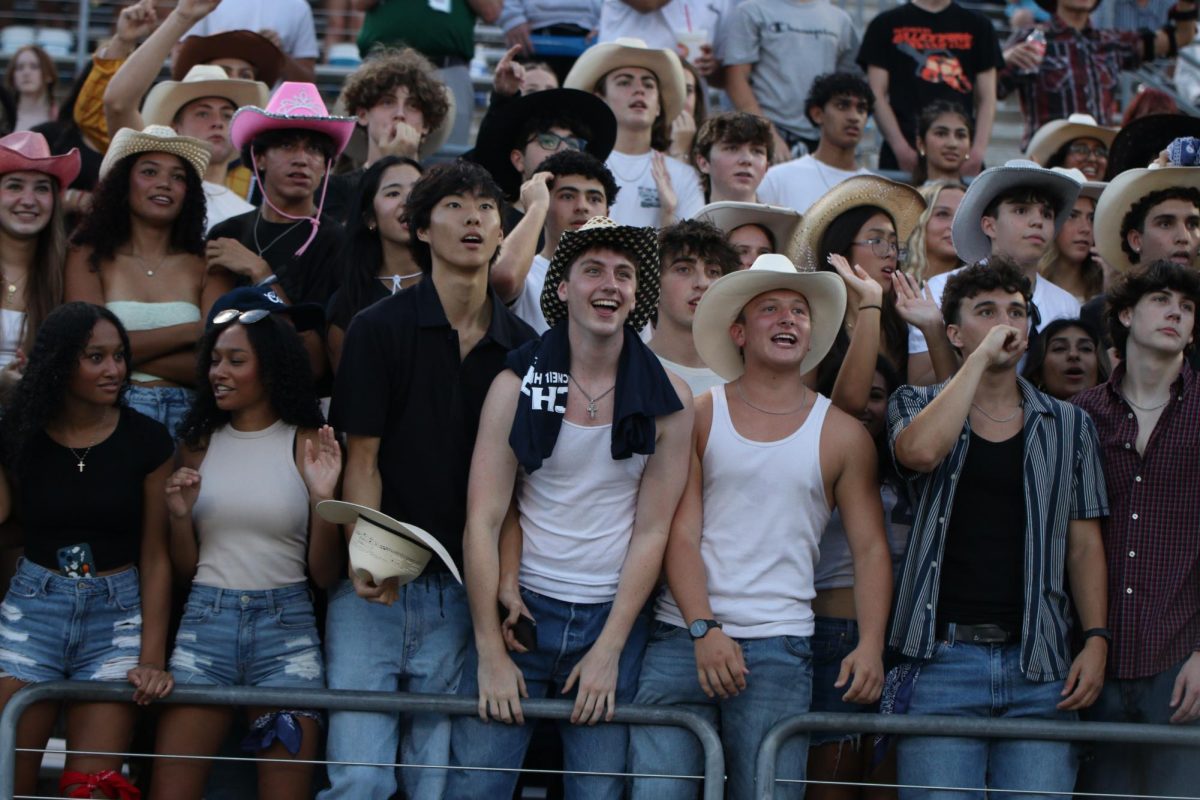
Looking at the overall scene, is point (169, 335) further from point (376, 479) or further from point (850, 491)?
point (850, 491)

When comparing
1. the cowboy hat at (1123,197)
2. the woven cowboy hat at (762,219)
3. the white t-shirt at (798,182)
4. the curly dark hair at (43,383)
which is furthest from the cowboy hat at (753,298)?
the white t-shirt at (798,182)

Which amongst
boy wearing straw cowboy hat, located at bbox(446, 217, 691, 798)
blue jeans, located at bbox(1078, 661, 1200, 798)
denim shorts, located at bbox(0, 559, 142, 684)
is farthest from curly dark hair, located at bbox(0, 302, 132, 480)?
blue jeans, located at bbox(1078, 661, 1200, 798)

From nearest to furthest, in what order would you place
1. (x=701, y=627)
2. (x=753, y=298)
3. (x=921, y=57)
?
(x=701, y=627) < (x=753, y=298) < (x=921, y=57)

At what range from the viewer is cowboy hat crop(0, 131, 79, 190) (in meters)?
6.07

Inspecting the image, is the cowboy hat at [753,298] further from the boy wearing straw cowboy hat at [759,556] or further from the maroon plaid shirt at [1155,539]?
the maroon plaid shirt at [1155,539]

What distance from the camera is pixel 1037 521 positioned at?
16.2ft

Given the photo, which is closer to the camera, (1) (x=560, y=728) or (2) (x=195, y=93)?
(1) (x=560, y=728)

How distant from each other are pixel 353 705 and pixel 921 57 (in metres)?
5.79

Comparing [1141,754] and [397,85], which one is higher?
[397,85]

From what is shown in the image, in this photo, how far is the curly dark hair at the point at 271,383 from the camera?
5293mm

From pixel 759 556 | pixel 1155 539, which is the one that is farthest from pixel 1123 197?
pixel 759 556

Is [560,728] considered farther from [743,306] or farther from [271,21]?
[271,21]

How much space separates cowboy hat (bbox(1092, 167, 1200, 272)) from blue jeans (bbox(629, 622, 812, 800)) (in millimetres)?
2567

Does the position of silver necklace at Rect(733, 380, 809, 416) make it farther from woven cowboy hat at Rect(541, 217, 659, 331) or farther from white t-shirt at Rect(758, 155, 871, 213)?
white t-shirt at Rect(758, 155, 871, 213)
